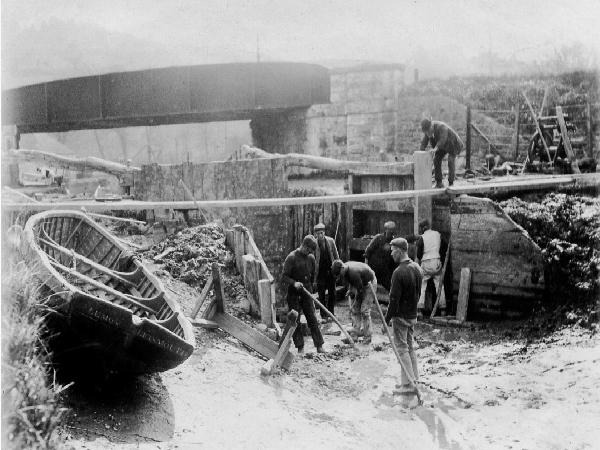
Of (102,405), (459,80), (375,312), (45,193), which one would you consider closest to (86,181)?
(45,193)

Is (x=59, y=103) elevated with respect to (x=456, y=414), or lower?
elevated

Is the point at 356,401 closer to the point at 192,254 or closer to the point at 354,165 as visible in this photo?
the point at 192,254

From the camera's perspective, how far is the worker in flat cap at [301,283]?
8578 mm

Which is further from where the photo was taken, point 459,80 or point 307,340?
point 459,80

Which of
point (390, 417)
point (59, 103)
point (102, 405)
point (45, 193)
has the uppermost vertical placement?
point (59, 103)

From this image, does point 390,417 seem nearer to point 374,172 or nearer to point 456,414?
point 456,414

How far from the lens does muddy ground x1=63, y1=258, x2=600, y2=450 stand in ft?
18.7

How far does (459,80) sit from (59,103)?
15092mm

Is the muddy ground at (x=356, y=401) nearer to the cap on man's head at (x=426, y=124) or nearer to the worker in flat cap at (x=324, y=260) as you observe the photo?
the worker in flat cap at (x=324, y=260)

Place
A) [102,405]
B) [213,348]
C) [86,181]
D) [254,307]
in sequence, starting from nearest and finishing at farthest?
1. [102,405]
2. [213,348]
3. [254,307]
4. [86,181]

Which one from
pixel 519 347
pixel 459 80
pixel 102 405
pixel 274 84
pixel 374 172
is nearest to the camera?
pixel 102 405

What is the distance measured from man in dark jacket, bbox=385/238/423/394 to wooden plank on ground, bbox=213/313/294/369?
1.53 metres

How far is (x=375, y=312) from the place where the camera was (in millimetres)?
11312

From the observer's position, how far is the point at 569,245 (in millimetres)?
9602
